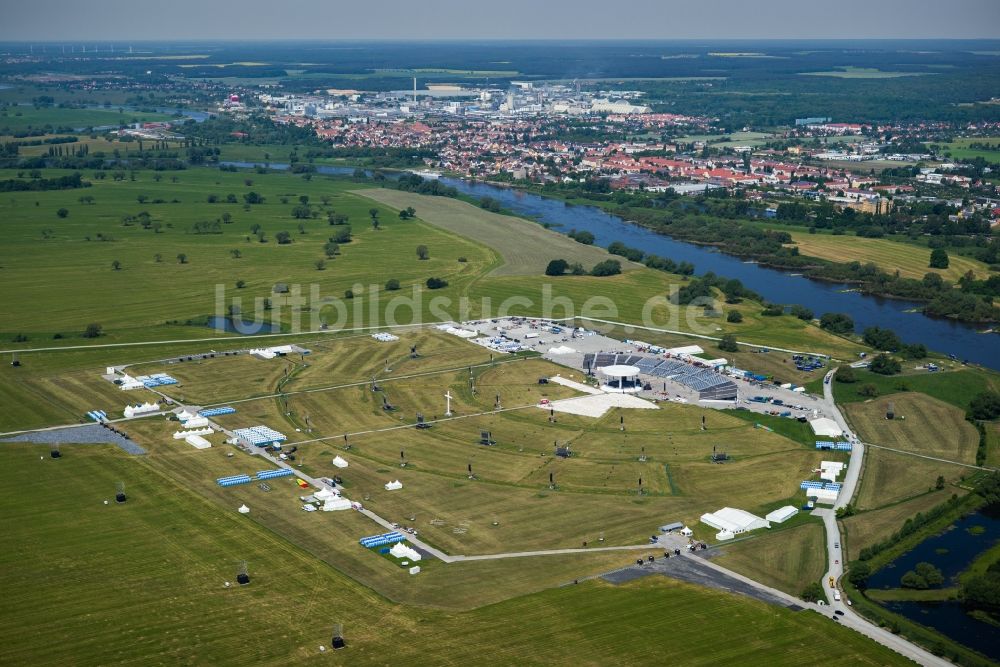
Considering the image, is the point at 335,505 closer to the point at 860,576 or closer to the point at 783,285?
the point at 860,576

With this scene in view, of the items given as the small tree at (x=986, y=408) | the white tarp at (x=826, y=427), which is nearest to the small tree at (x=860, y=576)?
the white tarp at (x=826, y=427)

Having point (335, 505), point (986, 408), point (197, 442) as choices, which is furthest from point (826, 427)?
point (197, 442)

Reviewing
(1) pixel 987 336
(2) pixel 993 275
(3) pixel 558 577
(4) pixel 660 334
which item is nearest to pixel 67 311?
(4) pixel 660 334

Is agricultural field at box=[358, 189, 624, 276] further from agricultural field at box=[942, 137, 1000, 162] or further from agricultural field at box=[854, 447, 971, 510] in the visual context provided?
agricultural field at box=[942, 137, 1000, 162]

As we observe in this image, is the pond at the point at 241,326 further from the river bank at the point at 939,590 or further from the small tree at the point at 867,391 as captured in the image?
the river bank at the point at 939,590

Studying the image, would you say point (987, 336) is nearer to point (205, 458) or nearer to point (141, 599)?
point (205, 458)
